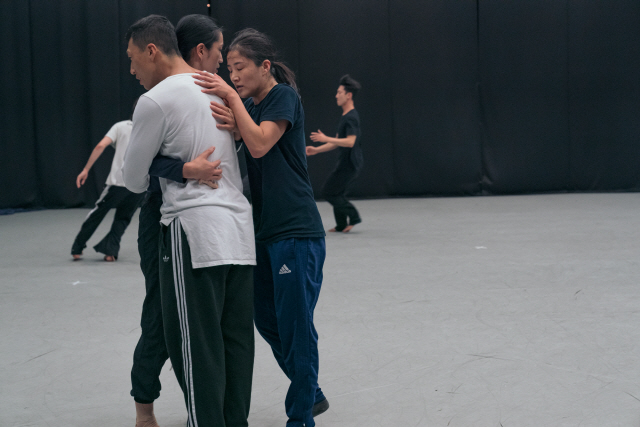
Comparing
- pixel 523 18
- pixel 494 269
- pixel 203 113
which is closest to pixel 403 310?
pixel 494 269

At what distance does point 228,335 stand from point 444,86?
8.79 m

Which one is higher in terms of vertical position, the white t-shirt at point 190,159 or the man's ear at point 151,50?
the man's ear at point 151,50

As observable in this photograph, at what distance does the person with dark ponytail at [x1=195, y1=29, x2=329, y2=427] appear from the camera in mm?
1959

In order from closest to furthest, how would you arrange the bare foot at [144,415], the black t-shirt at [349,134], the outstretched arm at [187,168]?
1. the outstretched arm at [187,168]
2. the bare foot at [144,415]
3. the black t-shirt at [349,134]

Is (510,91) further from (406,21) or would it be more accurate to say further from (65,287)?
(65,287)

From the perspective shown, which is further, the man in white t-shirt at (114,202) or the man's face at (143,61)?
the man in white t-shirt at (114,202)

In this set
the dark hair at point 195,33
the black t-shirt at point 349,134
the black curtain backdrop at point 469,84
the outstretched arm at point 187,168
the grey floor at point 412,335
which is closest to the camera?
the outstretched arm at point 187,168

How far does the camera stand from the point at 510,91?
10.0 meters

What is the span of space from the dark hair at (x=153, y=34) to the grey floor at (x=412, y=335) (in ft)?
4.11

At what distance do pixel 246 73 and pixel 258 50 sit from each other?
0.08m

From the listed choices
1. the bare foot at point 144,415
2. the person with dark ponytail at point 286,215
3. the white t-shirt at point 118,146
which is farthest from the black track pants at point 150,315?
the white t-shirt at point 118,146

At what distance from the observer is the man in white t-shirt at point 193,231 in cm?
169

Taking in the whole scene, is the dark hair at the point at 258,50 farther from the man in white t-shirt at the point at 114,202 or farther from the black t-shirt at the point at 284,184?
the man in white t-shirt at the point at 114,202

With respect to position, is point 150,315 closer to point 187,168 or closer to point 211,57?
point 187,168
